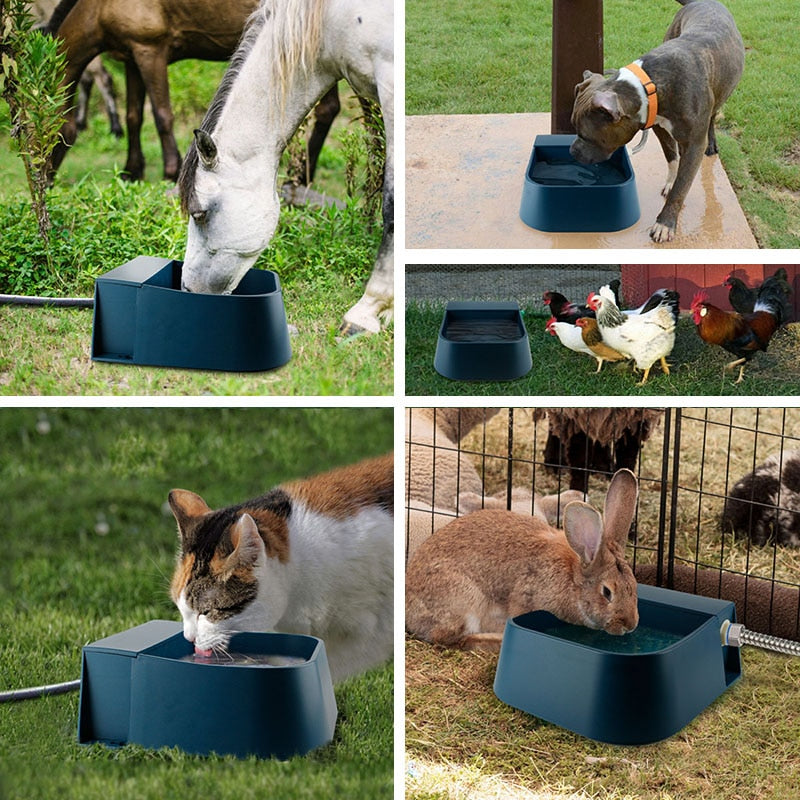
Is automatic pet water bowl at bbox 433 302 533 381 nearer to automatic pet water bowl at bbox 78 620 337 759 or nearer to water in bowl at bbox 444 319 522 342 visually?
water in bowl at bbox 444 319 522 342

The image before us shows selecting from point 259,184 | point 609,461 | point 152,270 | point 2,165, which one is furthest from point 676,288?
point 2,165

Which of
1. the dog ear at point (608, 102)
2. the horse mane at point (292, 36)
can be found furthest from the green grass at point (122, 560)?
the dog ear at point (608, 102)

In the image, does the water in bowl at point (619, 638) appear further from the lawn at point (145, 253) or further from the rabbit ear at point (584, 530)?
the lawn at point (145, 253)

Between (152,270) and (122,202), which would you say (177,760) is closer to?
(152,270)

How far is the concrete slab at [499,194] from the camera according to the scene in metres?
3.05

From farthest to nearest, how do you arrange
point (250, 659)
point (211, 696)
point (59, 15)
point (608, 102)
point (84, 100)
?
point (84, 100), point (59, 15), point (608, 102), point (250, 659), point (211, 696)

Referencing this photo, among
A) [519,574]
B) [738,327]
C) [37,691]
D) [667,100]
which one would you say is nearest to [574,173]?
[667,100]

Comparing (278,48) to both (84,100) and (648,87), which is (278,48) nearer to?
(648,87)

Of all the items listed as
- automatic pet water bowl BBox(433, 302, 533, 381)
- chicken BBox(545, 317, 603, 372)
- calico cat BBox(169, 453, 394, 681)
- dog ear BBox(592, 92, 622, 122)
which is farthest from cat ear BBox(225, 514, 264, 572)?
dog ear BBox(592, 92, 622, 122)

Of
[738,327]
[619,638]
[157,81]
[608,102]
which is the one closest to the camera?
[608,102]

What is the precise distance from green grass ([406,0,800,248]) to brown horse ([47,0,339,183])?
19.7 inches

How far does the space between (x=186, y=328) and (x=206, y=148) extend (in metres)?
0.46

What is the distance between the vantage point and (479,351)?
3035mm

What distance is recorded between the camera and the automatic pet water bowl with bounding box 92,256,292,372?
286 cm
